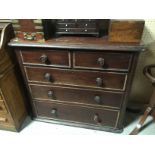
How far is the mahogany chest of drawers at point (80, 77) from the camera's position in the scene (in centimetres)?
108

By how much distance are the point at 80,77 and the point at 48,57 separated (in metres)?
0.28

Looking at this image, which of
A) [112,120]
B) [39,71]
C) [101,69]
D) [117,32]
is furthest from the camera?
[112,120]

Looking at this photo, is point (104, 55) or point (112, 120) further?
point (112, 120)

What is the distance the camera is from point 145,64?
1.52m

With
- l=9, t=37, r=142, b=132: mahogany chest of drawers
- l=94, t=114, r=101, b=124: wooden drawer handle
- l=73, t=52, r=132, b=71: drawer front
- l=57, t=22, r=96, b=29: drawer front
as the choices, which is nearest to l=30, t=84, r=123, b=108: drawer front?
l=9, t=37, r=142, b=132: mahogany chest of drawers

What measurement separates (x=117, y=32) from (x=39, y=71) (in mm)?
659

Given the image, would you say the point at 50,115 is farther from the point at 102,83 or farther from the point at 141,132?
the point at 141,132

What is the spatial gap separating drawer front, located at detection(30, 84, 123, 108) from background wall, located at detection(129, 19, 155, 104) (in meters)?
0.48

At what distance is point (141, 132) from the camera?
4.85 ft

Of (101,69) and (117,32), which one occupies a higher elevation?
(117,32)

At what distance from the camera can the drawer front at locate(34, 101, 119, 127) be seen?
54.8 inches

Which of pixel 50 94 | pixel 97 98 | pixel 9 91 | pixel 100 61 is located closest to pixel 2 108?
pixel 9 91

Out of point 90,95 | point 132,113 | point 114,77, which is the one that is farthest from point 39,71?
point 132,113


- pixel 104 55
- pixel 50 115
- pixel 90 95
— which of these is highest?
pixel 104 55
